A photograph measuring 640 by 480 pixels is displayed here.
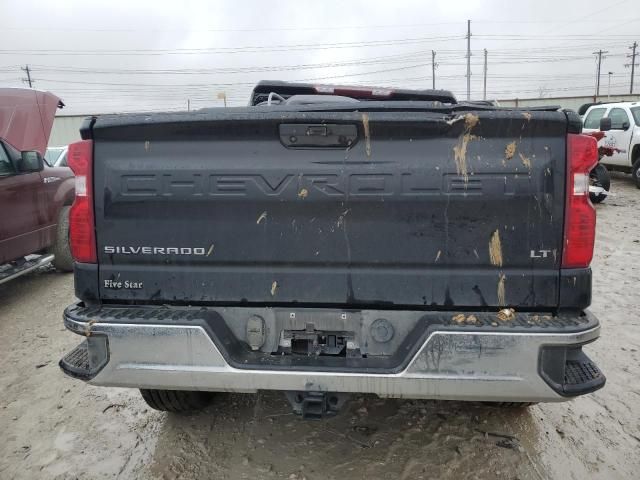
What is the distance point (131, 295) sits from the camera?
237 centimetres

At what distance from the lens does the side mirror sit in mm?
5785

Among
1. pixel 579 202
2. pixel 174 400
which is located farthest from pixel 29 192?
pixel 579 202

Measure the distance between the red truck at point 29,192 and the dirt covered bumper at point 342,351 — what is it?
405 centimetres

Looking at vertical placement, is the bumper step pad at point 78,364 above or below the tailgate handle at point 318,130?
below

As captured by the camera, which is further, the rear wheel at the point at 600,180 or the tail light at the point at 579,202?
the rear wheel at the point at 600,180

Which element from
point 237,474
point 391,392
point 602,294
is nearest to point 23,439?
point 237,474

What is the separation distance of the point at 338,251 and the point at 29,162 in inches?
201

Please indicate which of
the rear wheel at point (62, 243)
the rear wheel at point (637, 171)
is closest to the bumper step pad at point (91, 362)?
the rear wheel at point (62, 243)

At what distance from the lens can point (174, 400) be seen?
3.02 metres

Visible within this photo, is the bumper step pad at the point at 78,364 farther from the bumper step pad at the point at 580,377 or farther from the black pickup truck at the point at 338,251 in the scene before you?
the bumper step pad at the point at 580,377

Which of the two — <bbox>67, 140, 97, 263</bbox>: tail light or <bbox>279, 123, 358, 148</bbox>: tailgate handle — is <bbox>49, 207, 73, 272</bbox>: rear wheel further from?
<bbox>279, 123, 358, 148</bbox>: tailgate handle

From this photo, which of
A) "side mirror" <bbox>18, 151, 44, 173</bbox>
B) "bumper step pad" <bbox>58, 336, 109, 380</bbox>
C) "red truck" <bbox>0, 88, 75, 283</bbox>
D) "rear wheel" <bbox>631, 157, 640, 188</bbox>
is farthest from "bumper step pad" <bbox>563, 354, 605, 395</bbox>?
"rear wheel" <bbox>631, 157, 640, 188</bbox>

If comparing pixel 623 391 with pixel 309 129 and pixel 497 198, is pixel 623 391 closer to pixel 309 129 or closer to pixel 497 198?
pixel 497 198

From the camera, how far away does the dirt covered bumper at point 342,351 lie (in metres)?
2.06
